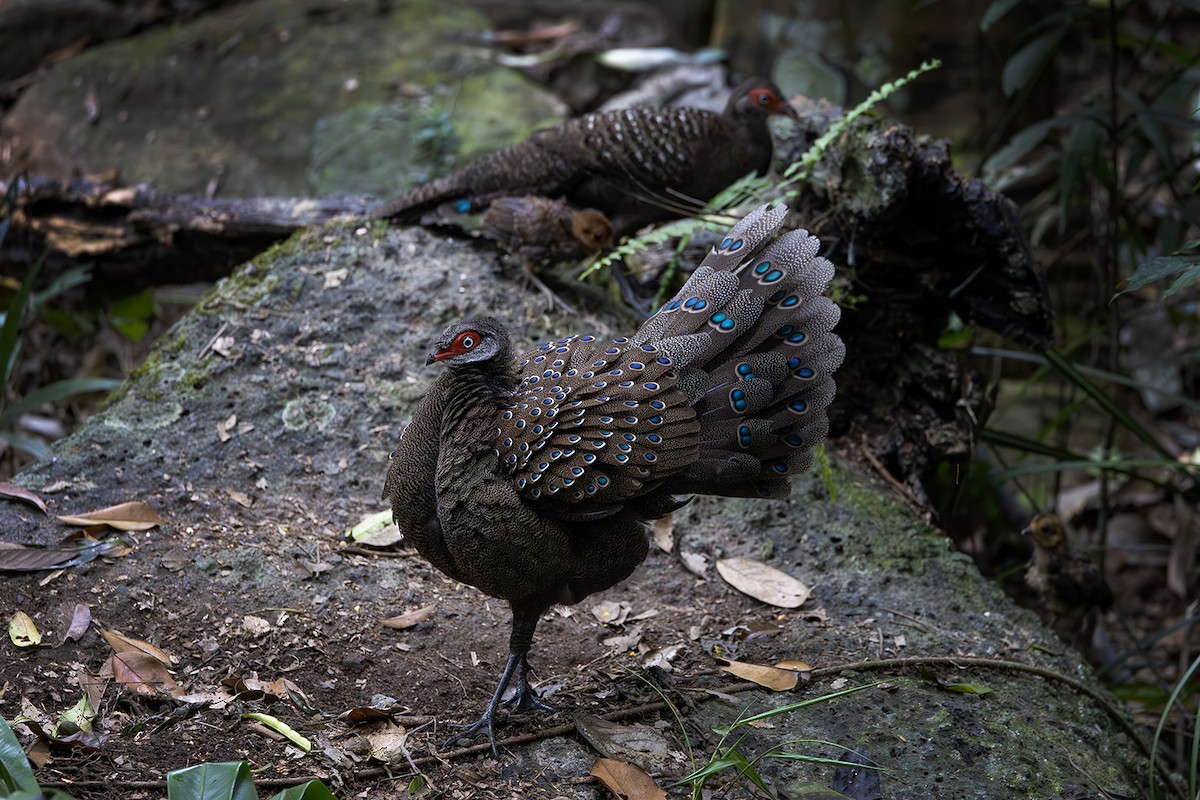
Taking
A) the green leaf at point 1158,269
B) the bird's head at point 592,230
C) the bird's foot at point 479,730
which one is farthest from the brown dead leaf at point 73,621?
the green leaf at point 1158,269

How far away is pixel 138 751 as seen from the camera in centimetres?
274

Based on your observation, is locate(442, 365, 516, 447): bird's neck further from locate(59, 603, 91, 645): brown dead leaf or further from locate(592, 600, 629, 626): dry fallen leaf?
locate(59, 603, 91, 645): brown dead leaf

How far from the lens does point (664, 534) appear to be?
4199 millimetres

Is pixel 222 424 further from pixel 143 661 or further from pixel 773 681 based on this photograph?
pixel 773 681

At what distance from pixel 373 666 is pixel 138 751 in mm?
740

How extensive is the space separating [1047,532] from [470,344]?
9.39 feet

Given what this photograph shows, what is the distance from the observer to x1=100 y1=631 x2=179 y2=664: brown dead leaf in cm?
308

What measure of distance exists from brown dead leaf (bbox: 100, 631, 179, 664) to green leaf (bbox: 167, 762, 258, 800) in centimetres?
84

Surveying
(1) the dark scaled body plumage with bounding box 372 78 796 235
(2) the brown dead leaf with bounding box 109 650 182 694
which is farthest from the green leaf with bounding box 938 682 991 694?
(1) the dark scaled body plumage with bounding box 372 78 796 235

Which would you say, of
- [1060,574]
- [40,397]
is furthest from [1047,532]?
[40,397]

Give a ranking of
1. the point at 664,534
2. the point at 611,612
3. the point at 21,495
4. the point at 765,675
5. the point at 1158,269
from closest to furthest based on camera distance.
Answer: the point at 1158,269 → the point at 765,675 → the point at 21,495 → the point at 611,612 → the point at 664,534

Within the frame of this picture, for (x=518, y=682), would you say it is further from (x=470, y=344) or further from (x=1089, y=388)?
(x=1089, y=388)

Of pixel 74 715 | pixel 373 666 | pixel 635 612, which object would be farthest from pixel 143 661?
pixel 635 612

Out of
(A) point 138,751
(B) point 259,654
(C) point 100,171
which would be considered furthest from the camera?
(C) point 100,171
